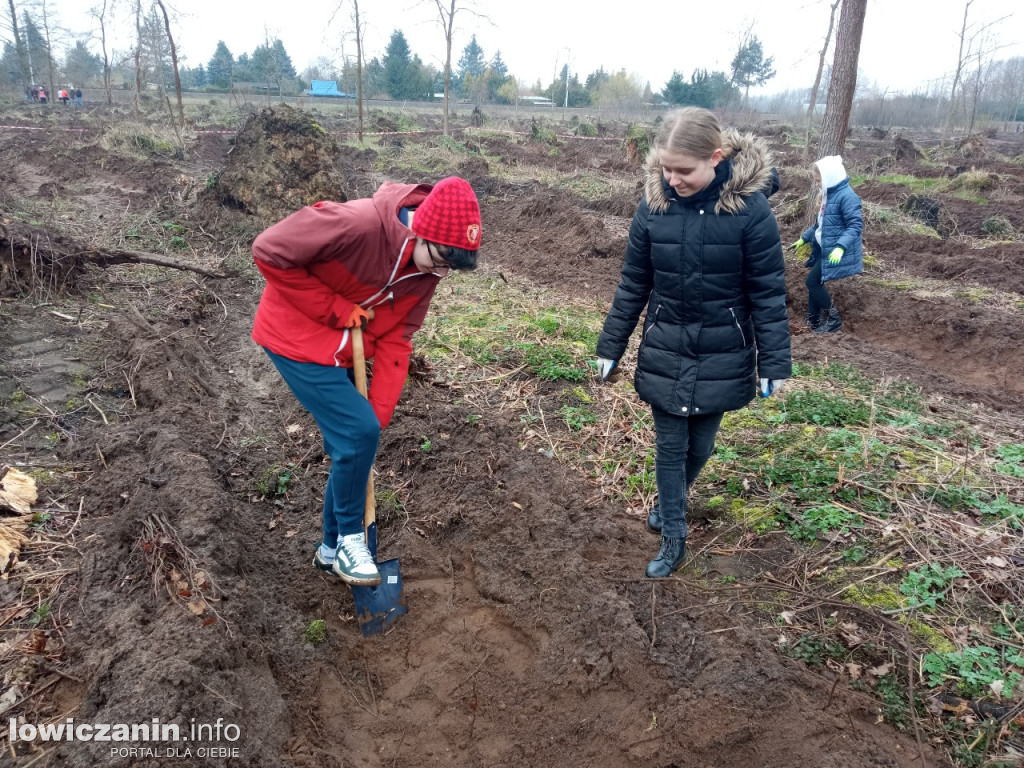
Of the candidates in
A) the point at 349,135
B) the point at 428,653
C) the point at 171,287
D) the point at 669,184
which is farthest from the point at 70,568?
the point at 349,135

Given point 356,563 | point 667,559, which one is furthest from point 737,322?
point 356,563

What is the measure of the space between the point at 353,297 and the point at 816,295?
621cm

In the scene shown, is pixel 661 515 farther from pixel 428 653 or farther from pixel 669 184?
pixel 669 184

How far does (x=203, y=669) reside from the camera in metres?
2.27

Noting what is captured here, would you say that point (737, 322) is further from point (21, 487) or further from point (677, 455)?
point (21, 487)

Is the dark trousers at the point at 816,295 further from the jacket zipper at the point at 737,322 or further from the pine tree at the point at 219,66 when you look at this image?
the pine tree at the point at 219,66

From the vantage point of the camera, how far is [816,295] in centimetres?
722

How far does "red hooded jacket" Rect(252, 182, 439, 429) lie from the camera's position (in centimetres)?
234

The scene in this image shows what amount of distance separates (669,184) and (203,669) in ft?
8.35

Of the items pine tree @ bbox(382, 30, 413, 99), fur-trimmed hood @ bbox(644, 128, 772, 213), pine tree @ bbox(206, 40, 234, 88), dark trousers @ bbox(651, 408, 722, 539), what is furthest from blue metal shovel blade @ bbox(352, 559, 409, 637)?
pine tree @ bbox(206, 40, 234, 88)

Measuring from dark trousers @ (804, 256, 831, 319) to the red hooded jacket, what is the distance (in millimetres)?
5639

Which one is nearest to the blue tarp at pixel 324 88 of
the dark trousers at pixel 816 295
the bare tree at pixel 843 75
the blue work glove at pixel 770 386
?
the bare tree at pixel 843 75

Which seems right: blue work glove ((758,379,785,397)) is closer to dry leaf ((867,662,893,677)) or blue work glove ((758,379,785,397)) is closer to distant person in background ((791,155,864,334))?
dry leaf ((867,662,893,677))

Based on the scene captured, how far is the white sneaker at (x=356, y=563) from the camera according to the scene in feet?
9.26
